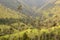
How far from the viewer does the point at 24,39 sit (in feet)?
398

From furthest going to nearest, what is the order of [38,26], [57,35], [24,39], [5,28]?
[5,28]
[38,26]
[57,35]
[24,39]

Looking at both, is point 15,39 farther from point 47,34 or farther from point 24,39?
point 47,34

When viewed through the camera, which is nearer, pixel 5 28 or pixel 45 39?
pixel 45 39

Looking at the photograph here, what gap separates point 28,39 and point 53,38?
1718cm

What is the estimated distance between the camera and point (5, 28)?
19950 centimetres

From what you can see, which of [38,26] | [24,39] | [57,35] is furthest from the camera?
[38,26]

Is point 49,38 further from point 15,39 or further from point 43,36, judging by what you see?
point 15,39

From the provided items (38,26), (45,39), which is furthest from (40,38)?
(38,26)

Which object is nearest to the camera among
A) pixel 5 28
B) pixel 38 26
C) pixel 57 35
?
pixel 57 35

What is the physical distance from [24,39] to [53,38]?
19.9m

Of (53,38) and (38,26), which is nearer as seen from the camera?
(53,38)

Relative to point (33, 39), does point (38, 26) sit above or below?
above

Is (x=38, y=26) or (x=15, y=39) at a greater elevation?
(x=38, y=26)

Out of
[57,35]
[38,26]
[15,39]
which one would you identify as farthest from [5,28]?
[57,35]
